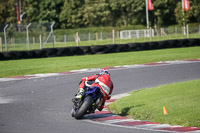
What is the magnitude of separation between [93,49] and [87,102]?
21646 mm

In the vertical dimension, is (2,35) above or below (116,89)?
above

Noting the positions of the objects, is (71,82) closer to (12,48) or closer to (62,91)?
(62,91)

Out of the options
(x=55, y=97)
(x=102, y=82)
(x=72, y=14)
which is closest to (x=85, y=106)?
(x=102, y=82)

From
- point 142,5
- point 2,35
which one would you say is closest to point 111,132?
point 2,35

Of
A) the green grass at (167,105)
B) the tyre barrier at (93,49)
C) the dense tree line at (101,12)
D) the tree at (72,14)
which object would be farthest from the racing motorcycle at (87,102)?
the tree at (72,14)

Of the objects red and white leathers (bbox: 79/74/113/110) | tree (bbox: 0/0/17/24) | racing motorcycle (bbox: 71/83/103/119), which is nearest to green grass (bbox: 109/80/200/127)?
red and white leathers (bbox: 79/74/113/110)

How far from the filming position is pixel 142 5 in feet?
229

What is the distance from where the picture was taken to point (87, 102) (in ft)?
28.5

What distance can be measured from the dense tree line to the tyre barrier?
37.2 meters

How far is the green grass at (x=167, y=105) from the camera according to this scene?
8.32m

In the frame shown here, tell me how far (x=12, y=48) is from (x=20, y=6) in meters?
46.5

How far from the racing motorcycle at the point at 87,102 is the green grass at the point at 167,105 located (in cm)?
99

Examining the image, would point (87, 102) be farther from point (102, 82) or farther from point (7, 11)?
point (7, 11)

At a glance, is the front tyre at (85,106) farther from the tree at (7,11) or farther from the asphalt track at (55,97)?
the tree at (7,11)
